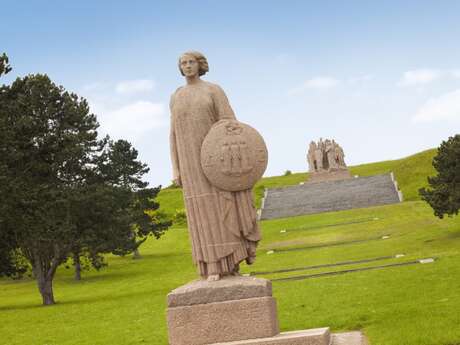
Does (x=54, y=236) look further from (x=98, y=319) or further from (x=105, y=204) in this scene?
(x=98, y=319)

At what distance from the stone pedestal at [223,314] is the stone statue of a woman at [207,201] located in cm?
43

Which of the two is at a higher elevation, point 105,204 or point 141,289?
point 105,204

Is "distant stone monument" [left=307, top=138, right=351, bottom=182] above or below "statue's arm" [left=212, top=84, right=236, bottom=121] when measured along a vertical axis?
above

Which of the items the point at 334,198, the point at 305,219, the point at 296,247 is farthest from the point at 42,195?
the point at 334,198

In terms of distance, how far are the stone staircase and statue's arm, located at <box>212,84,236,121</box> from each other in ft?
153

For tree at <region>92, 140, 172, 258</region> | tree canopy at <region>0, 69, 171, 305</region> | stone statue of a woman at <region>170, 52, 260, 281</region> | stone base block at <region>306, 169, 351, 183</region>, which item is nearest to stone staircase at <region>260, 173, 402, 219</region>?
stone base block at <region>306, 169, 351, 183</region>

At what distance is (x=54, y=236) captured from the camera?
99.8ft

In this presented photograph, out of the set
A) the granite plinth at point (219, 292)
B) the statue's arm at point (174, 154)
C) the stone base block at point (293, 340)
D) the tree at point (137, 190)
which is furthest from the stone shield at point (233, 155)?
the tree at point (137, 190)

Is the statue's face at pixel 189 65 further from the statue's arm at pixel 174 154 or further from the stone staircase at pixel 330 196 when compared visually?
the stone staircase at pixel 330 196

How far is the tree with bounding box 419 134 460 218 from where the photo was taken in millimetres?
31583

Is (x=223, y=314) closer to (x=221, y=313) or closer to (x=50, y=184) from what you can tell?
(x=221, y=313)

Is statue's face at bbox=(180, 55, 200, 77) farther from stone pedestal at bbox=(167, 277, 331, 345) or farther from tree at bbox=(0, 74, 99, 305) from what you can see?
tree at bbox=(0, 74, 99, 305)

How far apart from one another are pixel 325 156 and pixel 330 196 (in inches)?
456

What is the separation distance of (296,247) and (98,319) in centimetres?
1837
